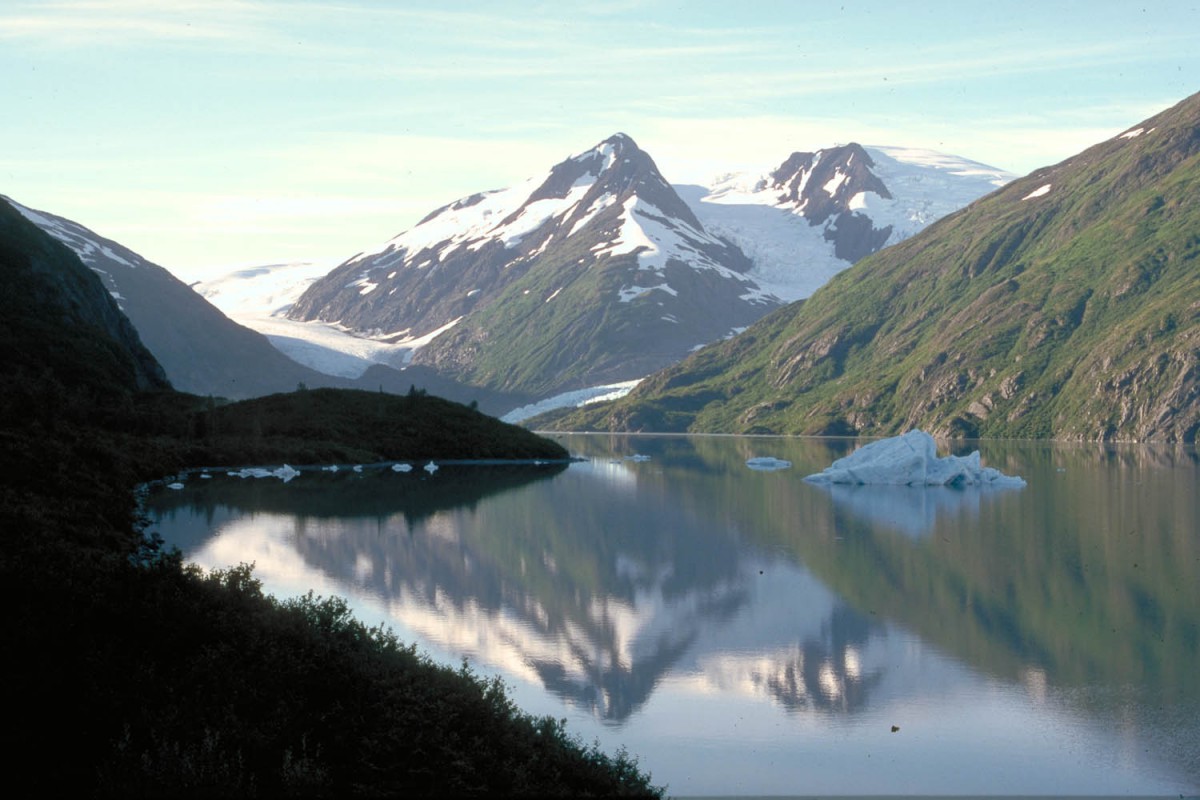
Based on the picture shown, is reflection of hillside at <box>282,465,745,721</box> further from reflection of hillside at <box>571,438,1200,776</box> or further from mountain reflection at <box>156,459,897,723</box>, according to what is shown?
reflection of hillside at <box>571,438,1200,776</box>

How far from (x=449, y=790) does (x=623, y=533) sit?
4518 cm

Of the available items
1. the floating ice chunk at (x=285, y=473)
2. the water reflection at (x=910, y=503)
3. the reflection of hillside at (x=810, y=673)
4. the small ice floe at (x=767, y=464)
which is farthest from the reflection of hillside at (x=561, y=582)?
the small ice floe at (x=767, y=464)

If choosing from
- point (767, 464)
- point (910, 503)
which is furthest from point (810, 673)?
point (767, 464)

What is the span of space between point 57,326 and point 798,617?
80.3m

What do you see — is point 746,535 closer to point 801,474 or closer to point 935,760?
point 935,760

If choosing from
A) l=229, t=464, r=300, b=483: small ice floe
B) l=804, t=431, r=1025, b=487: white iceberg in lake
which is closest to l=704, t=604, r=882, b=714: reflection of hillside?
l=229, t=464, r=300, b=483: small ice floe

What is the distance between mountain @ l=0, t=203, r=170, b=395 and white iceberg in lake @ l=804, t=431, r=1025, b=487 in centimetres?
5906

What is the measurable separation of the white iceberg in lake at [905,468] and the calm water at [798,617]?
20547mm

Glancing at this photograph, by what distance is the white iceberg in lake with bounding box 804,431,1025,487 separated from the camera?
10081cm

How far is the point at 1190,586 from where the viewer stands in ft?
137

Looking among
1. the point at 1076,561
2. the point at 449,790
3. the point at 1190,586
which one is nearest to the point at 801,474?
the point at 1076,561

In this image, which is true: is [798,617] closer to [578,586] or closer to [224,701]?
[578,586]

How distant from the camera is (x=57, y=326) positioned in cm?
9769

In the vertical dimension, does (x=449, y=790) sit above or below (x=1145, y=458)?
above
